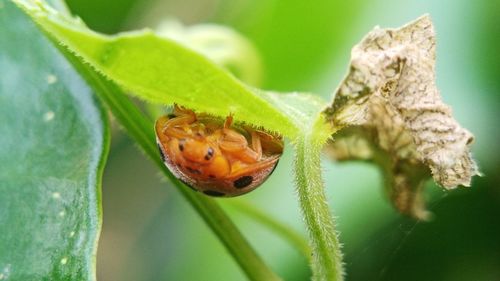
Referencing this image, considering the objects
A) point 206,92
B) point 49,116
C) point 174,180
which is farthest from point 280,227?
point 206,92

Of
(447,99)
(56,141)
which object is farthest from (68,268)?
(447,99)

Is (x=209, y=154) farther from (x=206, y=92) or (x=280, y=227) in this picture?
(x=280, y=227)

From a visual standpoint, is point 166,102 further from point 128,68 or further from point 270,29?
point 270,29

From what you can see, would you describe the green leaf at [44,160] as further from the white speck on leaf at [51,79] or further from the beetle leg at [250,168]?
the beetle leg at [250,168]

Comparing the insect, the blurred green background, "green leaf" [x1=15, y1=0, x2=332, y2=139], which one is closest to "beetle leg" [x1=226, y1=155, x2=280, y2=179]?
the insect

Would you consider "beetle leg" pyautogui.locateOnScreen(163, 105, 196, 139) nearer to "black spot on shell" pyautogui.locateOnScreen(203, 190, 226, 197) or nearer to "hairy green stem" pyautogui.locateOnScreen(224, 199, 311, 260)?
"black spot on shell" pyautogui.locateOnScreen(203, 190, 226, 197)

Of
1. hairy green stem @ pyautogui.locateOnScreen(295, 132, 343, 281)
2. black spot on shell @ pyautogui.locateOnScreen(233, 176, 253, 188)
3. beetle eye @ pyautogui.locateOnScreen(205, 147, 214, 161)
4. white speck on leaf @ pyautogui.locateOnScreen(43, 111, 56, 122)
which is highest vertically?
hairy green stem @ pyautogui.locateOnScreen(295, 132, 343, 281)
